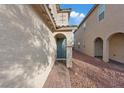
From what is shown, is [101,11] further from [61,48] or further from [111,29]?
[61,48]

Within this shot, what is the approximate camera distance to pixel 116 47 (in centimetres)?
1272

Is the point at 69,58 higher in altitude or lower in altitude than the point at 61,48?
lower

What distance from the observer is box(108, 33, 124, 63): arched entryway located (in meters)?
12.0

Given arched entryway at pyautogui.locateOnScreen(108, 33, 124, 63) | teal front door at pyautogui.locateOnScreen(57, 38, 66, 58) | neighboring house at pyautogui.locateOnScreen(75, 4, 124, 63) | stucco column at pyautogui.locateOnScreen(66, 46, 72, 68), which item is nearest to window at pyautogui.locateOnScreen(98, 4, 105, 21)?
neighboring house at pyautogui.locateOnScreen(75, 4, 124, 63)

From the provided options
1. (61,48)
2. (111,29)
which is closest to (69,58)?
(61,48)

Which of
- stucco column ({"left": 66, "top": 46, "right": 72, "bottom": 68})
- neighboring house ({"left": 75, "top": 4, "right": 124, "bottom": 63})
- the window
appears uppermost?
the window

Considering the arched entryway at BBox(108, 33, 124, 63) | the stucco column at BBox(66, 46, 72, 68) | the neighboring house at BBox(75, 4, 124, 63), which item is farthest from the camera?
the arched entryway at BBox(108, 33, 124, 63)

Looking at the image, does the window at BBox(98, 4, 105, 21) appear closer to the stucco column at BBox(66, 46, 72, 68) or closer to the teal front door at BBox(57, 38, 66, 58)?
the teal front door at BBox(57, 38, 66, 58)

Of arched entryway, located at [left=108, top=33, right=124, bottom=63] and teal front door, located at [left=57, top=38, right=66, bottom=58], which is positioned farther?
teal front door, located at [left=57, top=38, right=66, bottom=58]

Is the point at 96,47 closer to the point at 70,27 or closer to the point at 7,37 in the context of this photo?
the point at 70,27

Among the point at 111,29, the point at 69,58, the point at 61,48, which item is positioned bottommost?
the point at 69,58

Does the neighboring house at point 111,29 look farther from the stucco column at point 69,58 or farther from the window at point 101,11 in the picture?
the stucco column at point 69,58

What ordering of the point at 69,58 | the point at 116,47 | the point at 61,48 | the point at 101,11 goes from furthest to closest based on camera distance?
1. the point at 61,48
2. the point at 101,11
3. the point at 116,47
4. the point at 69,58

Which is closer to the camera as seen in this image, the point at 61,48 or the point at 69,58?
the point at 69,58
